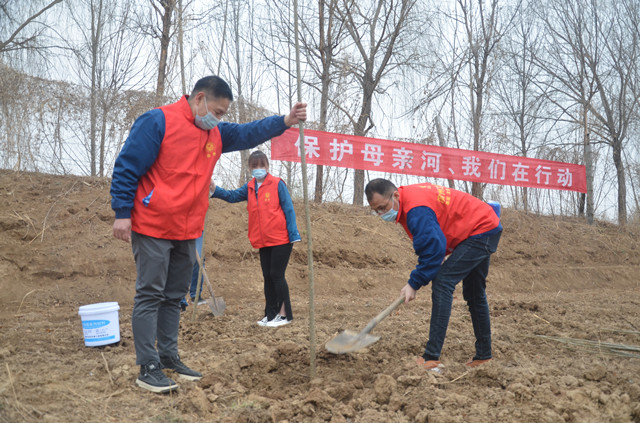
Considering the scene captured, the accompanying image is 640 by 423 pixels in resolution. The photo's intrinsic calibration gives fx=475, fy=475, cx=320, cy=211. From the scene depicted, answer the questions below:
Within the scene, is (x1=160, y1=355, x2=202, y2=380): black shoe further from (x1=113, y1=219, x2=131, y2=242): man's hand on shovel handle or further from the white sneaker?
the white sneaker

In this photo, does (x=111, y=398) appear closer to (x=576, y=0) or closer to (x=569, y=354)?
(x=569, y=354)

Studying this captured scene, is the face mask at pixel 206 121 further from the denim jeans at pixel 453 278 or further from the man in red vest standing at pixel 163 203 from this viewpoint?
the denim jeans at pixel 453 278

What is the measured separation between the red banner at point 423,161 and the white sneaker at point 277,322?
11.7 ft

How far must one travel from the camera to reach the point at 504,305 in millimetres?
5527

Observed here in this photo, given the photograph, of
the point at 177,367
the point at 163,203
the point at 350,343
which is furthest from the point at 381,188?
the point at 177,367

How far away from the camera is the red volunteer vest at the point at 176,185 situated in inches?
103

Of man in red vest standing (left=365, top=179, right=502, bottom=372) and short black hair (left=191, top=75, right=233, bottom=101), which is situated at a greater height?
short black hair (left=191, top=75, right=233, bottom=101)

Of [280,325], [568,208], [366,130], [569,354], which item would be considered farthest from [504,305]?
[568,208]

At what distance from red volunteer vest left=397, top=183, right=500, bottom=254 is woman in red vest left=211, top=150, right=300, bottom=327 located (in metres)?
1.57

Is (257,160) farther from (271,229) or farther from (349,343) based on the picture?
(349,343)

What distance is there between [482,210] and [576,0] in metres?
11.8

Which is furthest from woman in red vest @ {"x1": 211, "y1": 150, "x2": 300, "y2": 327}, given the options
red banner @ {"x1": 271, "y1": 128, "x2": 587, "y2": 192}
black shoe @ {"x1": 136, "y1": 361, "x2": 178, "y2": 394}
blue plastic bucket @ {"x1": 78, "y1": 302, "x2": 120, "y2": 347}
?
red banner @ {"x1": 271, "y1": 128, "x2": 587, "y2": 192}

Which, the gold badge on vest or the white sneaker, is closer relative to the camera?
the gold badge on vest

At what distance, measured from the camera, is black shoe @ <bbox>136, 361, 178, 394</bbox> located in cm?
255
